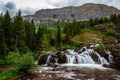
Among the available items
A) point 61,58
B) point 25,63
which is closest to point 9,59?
point 61,58

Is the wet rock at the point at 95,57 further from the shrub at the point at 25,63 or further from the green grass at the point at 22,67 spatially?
the shrub at the point at 25,63

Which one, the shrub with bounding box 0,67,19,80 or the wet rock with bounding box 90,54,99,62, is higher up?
the wet rock with bounding box 90,54,99,62

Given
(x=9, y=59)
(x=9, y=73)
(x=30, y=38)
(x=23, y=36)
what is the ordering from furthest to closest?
(x=30, y=38), (x=23, y=36), (x=9, y=59), (x=9, y=73)

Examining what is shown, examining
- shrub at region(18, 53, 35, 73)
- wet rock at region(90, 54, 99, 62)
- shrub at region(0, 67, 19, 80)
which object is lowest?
shrub at region(0, 67, 19, 80)

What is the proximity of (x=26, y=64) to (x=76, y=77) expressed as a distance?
10.2 metres

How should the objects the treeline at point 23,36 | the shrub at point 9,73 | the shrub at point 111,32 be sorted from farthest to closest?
the shrub at point 111,32 < the treeline at point 23,36 < the shrub at point 9,73

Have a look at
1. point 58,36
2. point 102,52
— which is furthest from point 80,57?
point 58,36

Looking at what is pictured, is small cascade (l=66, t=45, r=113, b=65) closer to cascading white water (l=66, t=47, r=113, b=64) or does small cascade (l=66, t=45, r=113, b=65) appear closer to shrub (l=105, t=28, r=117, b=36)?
cascading white water (l=66, t=47, r=113, b=64)

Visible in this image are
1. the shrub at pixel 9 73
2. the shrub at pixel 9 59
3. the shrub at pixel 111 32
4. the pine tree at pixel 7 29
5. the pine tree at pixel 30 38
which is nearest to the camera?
the shrub at pixel 9 73

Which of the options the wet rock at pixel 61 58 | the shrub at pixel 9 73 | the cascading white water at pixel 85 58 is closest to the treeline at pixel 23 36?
the wet rock at pixel 61 58

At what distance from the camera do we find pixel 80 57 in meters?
71.7

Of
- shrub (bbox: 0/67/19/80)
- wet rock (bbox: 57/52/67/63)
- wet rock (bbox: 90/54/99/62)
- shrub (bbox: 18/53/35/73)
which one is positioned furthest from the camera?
wet rock (bbox: 90/54/99/62)

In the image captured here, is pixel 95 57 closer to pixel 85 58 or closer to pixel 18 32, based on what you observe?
pixel 85 58

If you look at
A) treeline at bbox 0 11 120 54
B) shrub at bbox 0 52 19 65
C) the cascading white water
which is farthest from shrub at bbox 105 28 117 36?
shrub at bbox 0 52 19 65
